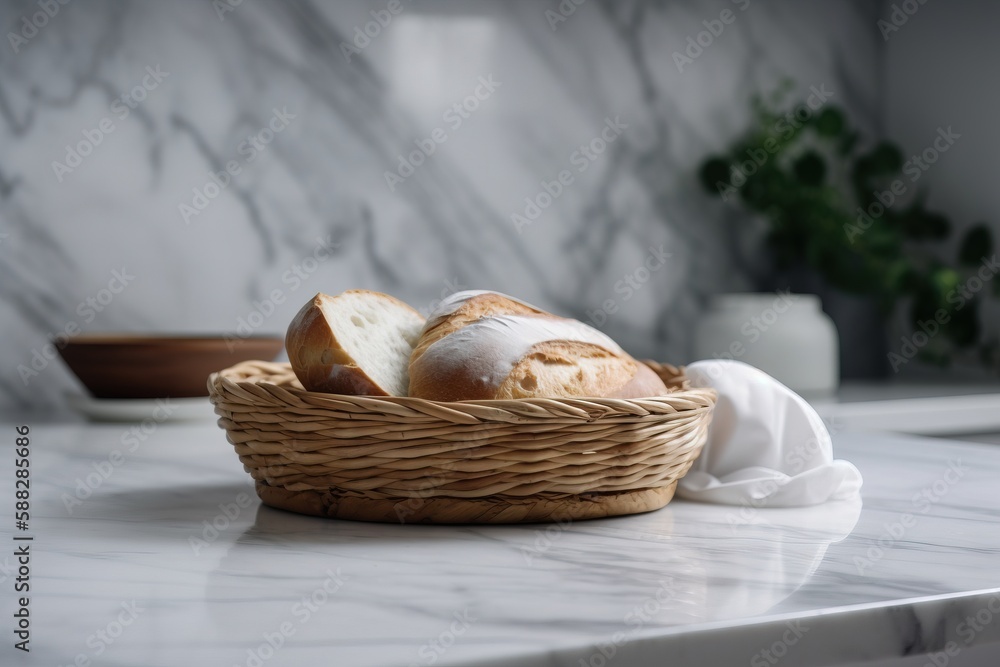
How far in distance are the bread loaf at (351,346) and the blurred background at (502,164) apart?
0.80 m

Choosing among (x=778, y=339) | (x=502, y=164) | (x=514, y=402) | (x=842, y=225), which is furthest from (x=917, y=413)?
(x=514, y=402)

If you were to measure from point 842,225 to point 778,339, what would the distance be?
1.13 ft

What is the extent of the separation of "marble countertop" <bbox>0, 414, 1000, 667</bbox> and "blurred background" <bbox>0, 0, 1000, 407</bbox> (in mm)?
879

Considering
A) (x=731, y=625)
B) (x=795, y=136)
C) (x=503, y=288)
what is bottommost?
(x=503, y=288)

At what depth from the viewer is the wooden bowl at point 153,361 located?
1.43 meters

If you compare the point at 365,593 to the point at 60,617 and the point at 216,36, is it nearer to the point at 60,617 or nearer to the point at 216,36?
the point at 60,617

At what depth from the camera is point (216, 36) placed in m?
1.71

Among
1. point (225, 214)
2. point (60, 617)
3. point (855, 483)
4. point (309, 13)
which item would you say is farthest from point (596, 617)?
point (309, 13)

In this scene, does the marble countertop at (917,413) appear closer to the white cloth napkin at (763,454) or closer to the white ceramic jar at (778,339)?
the white ceramic jar at (778,339)

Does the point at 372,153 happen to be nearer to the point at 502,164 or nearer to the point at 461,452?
the point at 502,164

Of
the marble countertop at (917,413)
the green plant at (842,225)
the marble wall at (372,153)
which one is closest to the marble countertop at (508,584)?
the marble countertop at (917,413)

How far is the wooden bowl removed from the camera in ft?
4.70

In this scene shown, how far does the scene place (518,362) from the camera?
756mm

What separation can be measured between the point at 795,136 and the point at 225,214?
1.17 m
